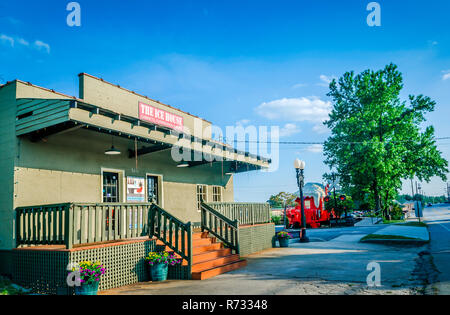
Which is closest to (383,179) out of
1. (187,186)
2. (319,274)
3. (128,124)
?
(187,186)

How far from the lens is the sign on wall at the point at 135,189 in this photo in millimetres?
10492

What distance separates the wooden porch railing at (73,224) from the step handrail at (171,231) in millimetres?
194

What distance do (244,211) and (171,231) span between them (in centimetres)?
470

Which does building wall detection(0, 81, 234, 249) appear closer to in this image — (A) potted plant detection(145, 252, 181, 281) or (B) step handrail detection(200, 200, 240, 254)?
(B) step handrail detection(200, 200, 240, 254)

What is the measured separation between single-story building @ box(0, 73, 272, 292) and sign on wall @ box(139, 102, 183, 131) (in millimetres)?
41

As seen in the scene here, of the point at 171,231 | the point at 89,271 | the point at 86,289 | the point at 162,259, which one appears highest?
the point at 171,231

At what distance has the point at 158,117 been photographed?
39.9 feet

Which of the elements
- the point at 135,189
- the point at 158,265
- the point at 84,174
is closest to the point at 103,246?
the point at 158,265

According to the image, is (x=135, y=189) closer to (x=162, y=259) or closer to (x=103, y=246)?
(x=162, y=259)

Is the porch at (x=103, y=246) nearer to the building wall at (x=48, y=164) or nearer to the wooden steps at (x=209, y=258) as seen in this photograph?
the wooden steps at (x=209, y=258)

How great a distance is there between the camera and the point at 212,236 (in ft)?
34.2

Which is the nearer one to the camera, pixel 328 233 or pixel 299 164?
pixel 299 164
